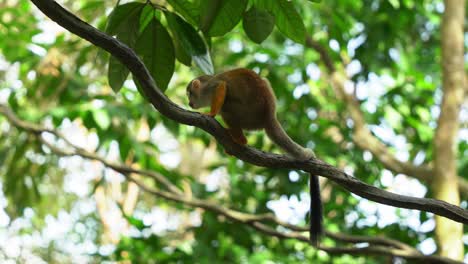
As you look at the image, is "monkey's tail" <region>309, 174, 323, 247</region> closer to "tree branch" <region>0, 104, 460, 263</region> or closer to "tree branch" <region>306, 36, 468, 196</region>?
"tree branch" <region>0, 104, 460, 263</region>

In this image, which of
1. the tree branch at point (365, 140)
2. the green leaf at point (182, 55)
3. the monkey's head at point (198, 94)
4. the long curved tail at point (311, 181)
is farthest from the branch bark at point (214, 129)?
the tree branch at point (365, 140)

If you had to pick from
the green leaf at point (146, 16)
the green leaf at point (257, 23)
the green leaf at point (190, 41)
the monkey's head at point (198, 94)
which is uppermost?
the green leaf at point (257, 23)

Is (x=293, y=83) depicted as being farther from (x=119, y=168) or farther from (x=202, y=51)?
(x=202, y=51)

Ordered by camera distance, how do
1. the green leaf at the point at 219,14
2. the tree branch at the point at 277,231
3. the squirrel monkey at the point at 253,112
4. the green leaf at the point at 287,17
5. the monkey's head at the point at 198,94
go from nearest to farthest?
the green leaf at the point at 219,14
the green leaf at the point at 287,17
the squirrel monkey at the point at 253,112
the monkey's head at the point at 198,94
the tree branch at the point at 277,231

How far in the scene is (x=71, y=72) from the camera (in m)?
4.46

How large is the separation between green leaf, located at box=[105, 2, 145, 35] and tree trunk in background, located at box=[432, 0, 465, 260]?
2.54m

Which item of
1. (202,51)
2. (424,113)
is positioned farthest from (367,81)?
(202,51)

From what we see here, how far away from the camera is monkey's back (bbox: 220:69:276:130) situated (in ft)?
8.18

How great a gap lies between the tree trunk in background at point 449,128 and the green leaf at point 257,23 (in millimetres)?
2229

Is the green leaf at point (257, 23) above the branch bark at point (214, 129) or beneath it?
above

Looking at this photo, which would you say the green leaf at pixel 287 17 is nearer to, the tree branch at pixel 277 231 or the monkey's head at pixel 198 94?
the monkey's head at pixel 198 94

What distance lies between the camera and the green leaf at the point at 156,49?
1861mm

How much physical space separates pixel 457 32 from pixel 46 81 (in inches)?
119

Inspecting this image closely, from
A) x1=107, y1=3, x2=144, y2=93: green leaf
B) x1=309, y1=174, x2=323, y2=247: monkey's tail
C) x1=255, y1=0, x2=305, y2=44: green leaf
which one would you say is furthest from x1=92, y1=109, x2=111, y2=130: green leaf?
x1=255, y1=0, x2=305, y2=44: green leaf
